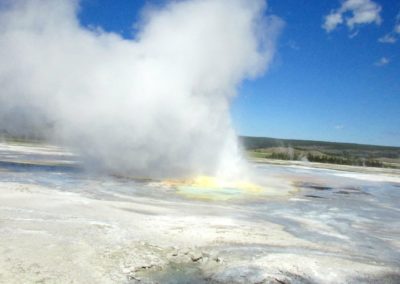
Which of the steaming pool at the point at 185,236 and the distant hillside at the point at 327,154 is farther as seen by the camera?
the distant hillside at the point at 327,154

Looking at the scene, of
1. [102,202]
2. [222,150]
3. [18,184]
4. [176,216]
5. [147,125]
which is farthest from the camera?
[222,150]

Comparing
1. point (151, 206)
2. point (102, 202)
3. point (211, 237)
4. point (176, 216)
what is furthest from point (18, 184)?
point (211, 237)

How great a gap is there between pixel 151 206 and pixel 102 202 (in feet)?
4.24

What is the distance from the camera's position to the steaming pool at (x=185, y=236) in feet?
23.1

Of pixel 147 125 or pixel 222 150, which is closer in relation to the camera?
pixel 147 125

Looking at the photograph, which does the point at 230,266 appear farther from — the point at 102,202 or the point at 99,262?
the point at 102,202

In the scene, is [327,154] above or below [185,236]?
above

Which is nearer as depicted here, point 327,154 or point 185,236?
point 185,236

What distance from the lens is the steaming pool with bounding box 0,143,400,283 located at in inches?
278

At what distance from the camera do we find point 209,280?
22.6 feet

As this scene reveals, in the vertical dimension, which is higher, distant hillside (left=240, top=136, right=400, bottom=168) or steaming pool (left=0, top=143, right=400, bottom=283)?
distant hillside (left=240, top=136, right=400, bottom=168)

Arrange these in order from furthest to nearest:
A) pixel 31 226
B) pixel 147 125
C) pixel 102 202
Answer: pixel 147 125
pixel 102 202
pixel 31 226

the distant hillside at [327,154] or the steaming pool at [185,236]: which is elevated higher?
the distant hillside at [327,154]

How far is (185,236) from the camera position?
9234 millimetres
